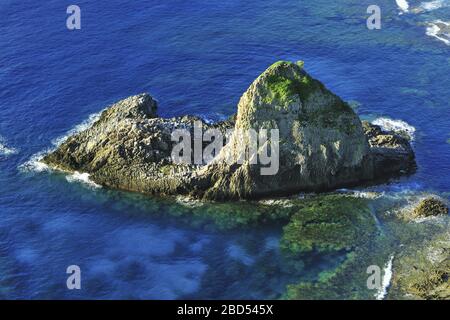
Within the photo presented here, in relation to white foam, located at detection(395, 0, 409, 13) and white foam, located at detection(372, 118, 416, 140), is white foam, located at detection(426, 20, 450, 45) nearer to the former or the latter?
white foam, located at detection(395, 0, 409, 13)

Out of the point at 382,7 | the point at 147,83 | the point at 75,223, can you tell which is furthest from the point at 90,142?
the point at 382,7

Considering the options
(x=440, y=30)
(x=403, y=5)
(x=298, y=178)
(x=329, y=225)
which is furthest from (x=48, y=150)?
(x=403, y=5)

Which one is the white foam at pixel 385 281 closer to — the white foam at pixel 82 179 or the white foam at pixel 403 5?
the white foam at pixel 82 179

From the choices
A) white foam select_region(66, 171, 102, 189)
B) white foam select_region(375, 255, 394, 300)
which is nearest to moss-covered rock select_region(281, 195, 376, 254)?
white foam select_region(375, 255, 394, 300)

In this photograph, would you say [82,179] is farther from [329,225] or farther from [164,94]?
[329,225]

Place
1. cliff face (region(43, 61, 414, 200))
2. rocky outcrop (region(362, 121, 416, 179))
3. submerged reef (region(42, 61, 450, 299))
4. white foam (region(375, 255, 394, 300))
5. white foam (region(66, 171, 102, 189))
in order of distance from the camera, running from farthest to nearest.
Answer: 1. white foam (region(66, 171, 102, 189))
2. rocky outcrop (region(362, 121, 416, 179))
3. cliff face (region(43, 61, 414, 200))
4. submerged reef (region(42, 61, 450, 299))
5. white foam (region(375, 255, 394, 300))

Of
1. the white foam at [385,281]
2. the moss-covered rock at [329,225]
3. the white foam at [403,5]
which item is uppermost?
the white foam at [403,5]

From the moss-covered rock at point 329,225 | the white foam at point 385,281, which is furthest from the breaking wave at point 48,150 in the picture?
the white foam at point 385,281
